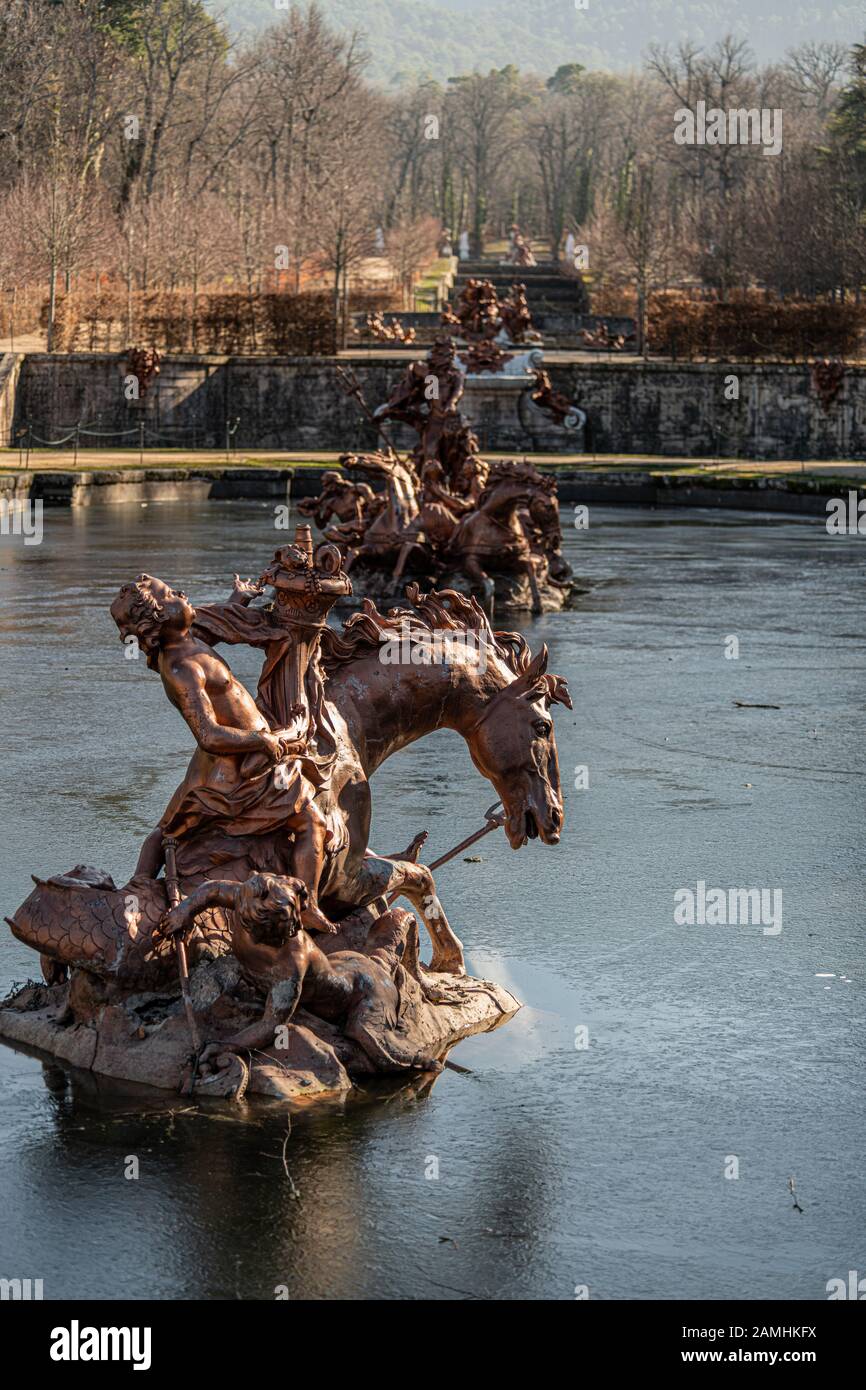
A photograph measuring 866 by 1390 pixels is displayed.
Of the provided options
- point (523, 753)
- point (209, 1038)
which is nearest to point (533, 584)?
point (523, 753)

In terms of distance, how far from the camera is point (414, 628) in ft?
32.0

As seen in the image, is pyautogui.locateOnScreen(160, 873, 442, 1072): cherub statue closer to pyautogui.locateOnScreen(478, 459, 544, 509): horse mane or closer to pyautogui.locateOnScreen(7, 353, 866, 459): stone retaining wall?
pyautogui.locateOnScreen(478, 459, 544, 509): horse mane

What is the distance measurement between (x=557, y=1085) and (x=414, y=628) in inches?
87.5

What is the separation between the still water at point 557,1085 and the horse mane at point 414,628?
1.70 metres

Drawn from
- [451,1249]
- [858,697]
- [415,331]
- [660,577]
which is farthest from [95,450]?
[451,1249]

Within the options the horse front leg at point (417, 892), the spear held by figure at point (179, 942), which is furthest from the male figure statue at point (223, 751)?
Result: the horse front leg at point (417, 892)

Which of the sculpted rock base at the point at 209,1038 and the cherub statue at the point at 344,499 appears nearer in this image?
the sculpted rock base at the point at 209,1038

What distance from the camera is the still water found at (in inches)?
289

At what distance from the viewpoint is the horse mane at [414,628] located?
963cm

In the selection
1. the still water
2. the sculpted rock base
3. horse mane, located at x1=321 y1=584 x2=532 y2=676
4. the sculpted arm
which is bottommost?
the still water

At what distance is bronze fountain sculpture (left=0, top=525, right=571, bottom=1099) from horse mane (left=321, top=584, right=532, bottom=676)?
16mm

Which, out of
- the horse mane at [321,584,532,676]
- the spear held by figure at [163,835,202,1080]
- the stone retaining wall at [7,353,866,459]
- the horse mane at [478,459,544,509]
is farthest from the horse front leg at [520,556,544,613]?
the stone retaining wall at [7,353,866,459]

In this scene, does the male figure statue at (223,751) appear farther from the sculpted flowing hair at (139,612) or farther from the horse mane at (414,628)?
the horse mane at (414,628)

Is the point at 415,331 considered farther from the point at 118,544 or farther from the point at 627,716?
the point at 627,716
